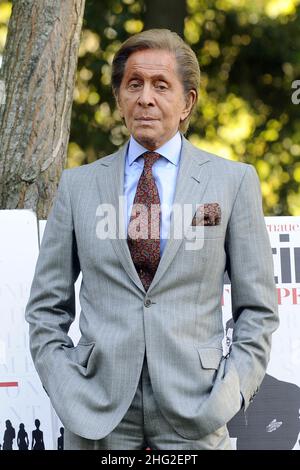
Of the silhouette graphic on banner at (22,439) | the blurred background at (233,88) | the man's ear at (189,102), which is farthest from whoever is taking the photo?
the blurred background at (233,88)

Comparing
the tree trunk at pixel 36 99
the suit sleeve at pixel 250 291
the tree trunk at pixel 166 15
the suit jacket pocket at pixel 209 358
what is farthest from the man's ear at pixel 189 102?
the tree trunk at pixel 166 15

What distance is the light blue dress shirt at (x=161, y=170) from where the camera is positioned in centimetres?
313

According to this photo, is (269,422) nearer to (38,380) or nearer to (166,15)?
(38,380)

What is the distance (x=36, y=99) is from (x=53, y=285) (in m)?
1.61

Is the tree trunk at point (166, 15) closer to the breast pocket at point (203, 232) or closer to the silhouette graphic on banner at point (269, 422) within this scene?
the silhouette graphic on banner at point (269, 422)

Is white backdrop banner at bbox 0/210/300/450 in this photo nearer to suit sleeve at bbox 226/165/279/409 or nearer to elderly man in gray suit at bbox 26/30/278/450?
elderly man in gray suit at bbox 26/30/278/450

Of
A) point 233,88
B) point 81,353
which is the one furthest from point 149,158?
point 233,88

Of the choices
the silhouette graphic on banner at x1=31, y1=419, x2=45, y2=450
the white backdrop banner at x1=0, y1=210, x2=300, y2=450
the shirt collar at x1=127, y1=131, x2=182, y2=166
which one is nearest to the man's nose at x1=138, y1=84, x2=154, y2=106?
the shirt collar at x1=127, y1=131, x2=182, y2=166

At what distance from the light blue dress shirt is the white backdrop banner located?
0.84 m

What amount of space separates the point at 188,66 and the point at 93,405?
3.74 feet

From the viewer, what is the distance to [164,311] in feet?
9.77

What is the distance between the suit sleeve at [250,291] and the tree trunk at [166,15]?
17.6 ft

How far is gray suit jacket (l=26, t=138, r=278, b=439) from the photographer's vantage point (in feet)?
9.67

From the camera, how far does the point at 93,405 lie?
298 centimetres
